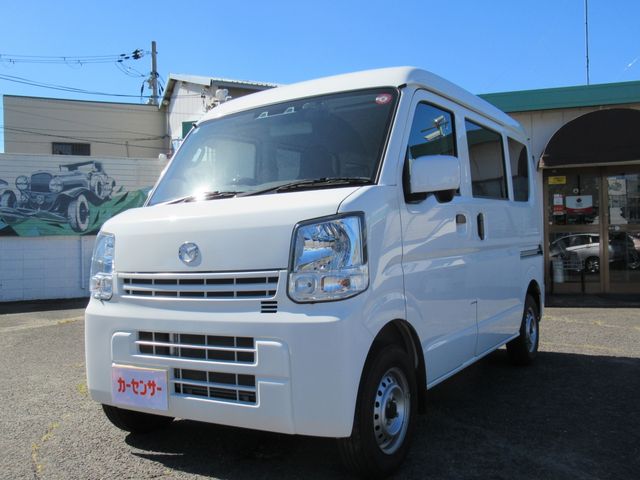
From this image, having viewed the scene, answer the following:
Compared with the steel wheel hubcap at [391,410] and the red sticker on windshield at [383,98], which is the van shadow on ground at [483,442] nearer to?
the steel wheel hubcap at [391,410]

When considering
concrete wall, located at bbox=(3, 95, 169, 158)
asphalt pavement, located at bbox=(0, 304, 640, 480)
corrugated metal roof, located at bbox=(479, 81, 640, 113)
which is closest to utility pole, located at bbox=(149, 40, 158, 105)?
concrete wall, located at bbox=(3, 95, 169, 158)

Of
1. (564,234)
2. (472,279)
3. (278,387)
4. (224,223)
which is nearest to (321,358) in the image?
(278,387)

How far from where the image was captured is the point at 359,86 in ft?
11.5

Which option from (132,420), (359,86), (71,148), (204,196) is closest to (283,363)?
(204,196)

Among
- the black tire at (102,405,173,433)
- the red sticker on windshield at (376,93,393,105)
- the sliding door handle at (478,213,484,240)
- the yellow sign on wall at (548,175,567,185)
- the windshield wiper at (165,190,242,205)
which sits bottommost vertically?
the black tire at (102,405,173,433)

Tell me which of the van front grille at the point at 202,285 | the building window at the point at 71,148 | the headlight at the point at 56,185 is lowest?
the van front grille at the point at 202,285

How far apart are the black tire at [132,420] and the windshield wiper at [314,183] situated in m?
1.62

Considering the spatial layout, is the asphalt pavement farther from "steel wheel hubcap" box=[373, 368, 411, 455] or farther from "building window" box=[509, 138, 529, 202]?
"building window" box=[509, 138, 529, 202]

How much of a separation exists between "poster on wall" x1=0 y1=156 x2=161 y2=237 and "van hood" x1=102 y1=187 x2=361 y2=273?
9763 millimetres

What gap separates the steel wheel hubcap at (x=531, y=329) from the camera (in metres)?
5.60

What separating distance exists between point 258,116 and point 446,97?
133 cm

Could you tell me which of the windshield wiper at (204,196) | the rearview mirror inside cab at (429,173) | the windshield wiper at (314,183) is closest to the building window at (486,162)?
the rearview mirror inside cab at (429,173)

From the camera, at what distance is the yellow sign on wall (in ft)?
35.4

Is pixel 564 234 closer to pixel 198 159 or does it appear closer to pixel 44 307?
pixel 198 159
